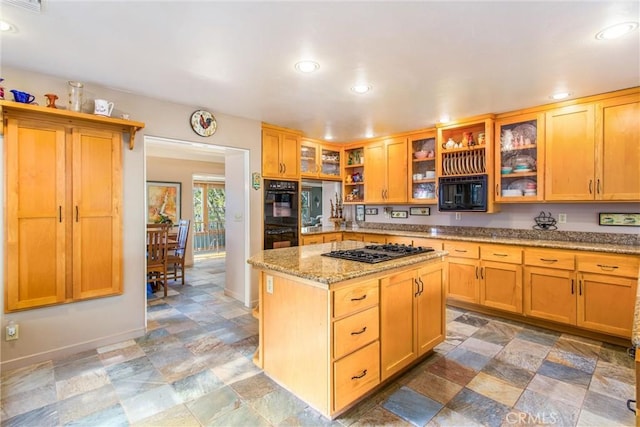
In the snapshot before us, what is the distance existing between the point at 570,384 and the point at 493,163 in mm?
2394

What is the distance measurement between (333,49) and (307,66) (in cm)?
32

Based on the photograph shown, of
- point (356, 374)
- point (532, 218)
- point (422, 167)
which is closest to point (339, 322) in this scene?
point (356, 374)

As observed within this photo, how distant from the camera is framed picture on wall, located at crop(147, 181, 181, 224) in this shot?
6.28m

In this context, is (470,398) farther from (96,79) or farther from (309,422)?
(96,79)

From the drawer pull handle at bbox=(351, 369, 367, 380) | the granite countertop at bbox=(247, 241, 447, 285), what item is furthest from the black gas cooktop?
the drawer pull handle at bbox=(351, 369, 367, 380)

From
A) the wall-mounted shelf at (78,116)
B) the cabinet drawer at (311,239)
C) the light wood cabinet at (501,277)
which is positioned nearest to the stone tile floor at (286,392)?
the light wood cabinet at (501,277)

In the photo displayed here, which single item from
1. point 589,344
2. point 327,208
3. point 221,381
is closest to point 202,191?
point 327,208

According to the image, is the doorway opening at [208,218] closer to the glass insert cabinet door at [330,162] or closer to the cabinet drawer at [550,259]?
the glass insert cabinet door at [330,162]

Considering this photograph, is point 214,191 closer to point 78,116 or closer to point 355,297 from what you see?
point 78,116

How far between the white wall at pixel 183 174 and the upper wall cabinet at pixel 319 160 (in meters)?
2.95

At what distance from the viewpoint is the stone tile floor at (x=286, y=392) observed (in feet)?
6.33

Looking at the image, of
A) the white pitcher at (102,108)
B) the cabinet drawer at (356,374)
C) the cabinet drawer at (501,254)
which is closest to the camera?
the cabinet drawer at (356,374)

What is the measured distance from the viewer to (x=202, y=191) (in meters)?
8.04

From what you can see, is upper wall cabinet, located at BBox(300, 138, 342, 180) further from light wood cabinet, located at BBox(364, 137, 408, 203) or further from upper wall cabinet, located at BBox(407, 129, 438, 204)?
upper wall cabinet, located at BBox(407, 129, 438, 204)
